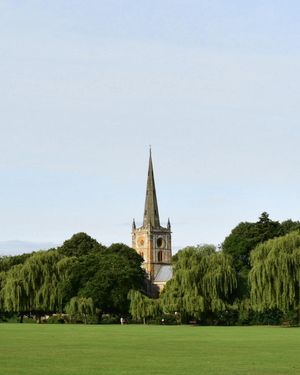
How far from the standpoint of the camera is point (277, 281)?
68188 mm

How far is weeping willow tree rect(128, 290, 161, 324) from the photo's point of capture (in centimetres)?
8244

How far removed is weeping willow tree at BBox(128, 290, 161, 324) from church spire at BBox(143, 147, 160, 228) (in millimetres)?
90406

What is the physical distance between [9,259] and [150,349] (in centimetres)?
7952

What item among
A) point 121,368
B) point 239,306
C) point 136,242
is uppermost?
point 136,242

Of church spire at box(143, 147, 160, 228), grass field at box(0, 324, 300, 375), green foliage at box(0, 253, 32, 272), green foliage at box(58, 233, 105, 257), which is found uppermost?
church spire at box(143, 147, 160, 228)

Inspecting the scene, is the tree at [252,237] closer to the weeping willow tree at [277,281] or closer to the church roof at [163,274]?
the weeping willow tree at [277,281]

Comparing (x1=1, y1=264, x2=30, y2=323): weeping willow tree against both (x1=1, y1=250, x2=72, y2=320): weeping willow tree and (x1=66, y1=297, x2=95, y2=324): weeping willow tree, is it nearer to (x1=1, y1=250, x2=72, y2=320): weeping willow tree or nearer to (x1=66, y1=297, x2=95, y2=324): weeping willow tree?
(x1=1, y1=250, x2=72, y2=320): weeping willow tree

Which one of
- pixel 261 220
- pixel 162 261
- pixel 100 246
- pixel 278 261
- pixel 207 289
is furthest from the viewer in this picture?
pixel 162 261

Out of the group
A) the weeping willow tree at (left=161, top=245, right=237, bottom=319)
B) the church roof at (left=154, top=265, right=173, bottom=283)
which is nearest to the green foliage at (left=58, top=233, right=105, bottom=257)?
the weeping willow tree at (left=161, top=245, right=237, bottom=319)

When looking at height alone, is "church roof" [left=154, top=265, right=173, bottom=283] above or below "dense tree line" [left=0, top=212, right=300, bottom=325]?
above

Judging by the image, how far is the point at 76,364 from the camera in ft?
85.7

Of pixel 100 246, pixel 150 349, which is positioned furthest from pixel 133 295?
pixel 150 349

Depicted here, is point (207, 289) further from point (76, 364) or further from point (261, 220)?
point (76, 364)

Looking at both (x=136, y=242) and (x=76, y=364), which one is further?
(x=136, y=242)
